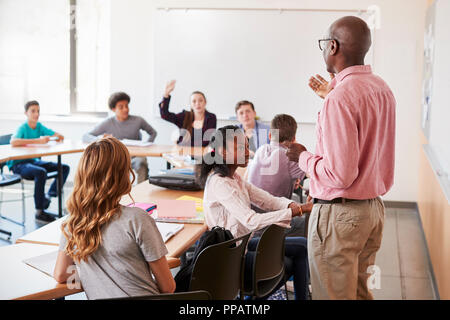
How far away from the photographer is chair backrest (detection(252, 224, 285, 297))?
2292 millimetres

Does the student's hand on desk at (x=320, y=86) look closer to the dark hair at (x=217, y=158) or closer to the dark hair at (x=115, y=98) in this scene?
the dark hair at (x=217, y=158)

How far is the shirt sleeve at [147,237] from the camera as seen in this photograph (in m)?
1.67

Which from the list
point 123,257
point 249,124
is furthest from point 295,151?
point 249,124

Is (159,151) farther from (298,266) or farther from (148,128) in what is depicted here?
(298,266)

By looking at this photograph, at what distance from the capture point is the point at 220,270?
2055mm

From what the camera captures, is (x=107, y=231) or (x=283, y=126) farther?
(x=283, y=126)

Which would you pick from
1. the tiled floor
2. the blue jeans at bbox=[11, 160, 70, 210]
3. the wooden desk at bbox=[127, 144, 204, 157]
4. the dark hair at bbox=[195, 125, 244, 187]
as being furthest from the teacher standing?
the blue jeans at bbox=[11, 160, 70, 210]

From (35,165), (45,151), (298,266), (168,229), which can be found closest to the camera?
(168,229)

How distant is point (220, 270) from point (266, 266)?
1.33ft

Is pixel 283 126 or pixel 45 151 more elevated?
pixel 283 126

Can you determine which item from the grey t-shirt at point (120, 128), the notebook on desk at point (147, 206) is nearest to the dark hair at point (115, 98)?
the grey t-shirt at point (120, 128)

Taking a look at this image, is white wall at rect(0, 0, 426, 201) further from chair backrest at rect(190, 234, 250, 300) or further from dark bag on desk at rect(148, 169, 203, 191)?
chair backrest at rect(190, 234, 250, 300)

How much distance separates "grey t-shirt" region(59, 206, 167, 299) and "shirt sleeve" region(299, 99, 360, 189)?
655 mm
